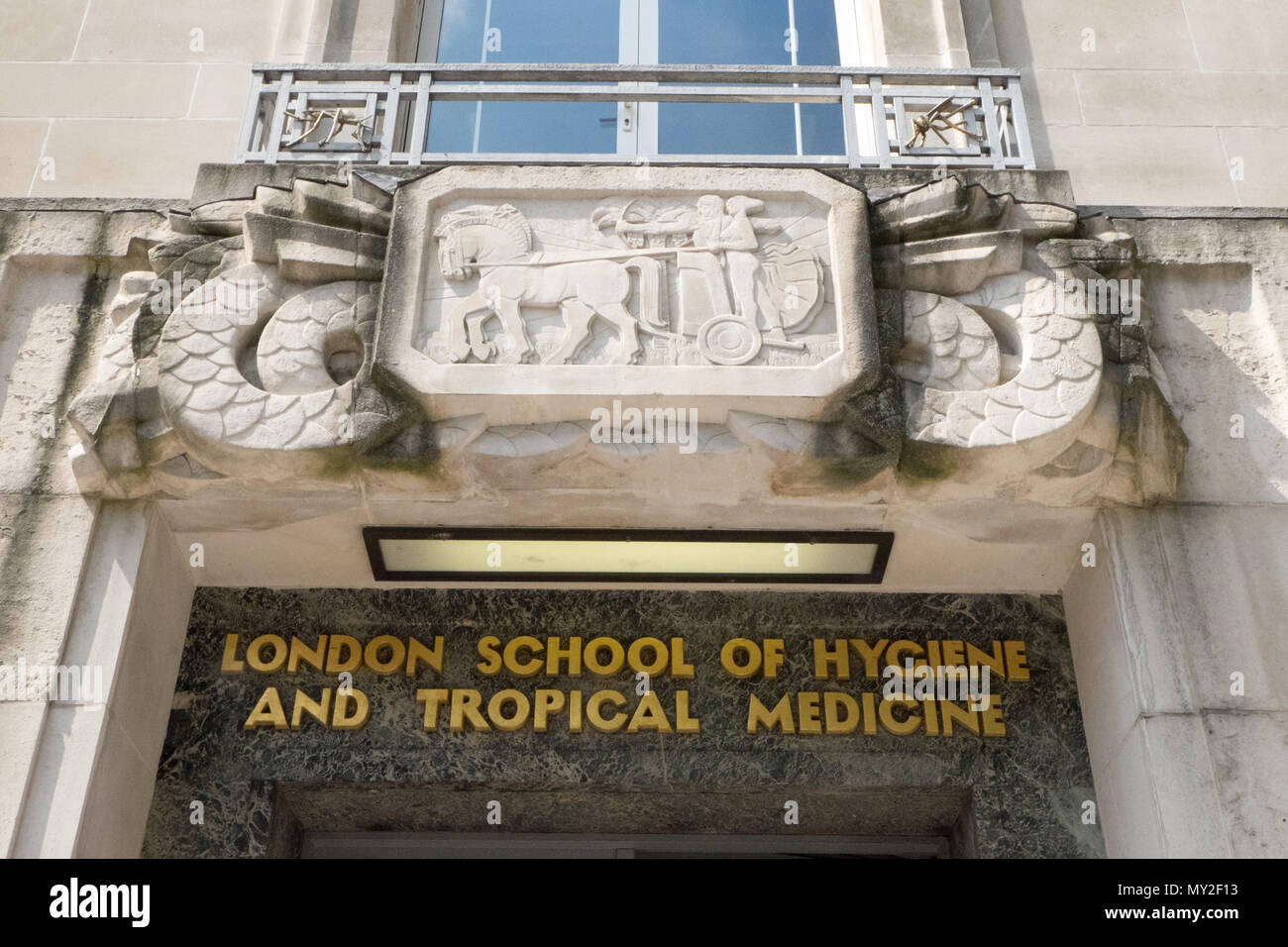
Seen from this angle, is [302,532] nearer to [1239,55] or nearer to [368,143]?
[368,143]

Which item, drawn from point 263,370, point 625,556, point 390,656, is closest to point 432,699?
point 390,656

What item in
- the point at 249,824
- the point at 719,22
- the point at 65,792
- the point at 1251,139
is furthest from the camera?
the point at 719,22

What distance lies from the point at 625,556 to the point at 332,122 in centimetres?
325

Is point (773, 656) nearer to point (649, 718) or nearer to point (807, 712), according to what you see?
point (807, 712)

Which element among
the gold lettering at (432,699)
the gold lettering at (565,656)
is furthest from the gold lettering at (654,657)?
the gold lettering at (432,699)

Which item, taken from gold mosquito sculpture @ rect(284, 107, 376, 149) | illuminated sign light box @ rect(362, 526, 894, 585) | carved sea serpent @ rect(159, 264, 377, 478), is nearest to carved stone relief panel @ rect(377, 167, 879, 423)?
carved sea serpent @ rect(159, 264, 377, 478)

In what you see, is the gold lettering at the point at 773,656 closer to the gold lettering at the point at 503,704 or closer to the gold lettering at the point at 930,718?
the gold lettering at the point at 930,718

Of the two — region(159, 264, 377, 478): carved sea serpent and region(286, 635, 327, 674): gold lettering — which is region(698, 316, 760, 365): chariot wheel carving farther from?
region(286, 635, 327, 674): gold lettering

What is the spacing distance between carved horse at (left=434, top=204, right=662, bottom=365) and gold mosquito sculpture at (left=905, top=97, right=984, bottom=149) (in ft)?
7.25

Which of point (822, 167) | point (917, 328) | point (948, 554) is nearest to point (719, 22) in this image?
point (822, 167)

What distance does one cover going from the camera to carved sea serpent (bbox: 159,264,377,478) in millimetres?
6109

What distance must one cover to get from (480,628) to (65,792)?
2.19 meters

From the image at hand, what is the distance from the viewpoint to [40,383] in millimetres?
6734

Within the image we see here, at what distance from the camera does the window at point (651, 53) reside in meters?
8.74
